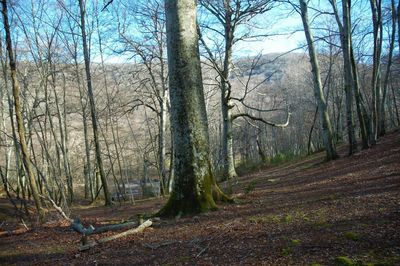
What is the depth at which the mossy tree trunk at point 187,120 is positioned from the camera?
A: 589 cm

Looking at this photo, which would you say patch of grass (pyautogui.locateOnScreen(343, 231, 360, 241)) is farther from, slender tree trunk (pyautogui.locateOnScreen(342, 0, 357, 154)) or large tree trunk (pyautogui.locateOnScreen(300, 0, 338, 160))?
slender tree trunk (pyautogui.locateOnScreen(342, 0, 357, 154))

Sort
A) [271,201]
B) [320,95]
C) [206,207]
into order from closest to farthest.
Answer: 1. [206,207]
2. [271,201]
3. [320,95]

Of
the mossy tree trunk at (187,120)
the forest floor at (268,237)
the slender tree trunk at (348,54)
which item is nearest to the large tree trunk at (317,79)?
the slender tree trunk at (348,54)

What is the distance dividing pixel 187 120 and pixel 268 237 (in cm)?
266

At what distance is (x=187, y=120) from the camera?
5.93m

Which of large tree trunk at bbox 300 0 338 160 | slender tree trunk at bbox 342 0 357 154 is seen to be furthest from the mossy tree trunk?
slender tree trunk at bbox 342 0 357 154

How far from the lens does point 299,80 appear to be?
2574 inches

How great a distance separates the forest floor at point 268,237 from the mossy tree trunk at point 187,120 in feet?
1.26

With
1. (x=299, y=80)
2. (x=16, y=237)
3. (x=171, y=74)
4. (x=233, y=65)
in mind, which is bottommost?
(x=16, y=237)

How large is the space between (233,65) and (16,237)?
39.7ft

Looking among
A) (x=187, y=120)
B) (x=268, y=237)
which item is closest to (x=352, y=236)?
(x=268, y=237)

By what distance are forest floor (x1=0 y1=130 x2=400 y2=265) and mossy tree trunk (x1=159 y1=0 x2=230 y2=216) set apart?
38 centimetres

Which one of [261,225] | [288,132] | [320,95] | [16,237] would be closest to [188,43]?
[261,225]

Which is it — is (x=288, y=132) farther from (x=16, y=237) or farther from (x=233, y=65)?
(x=16, y=237)
